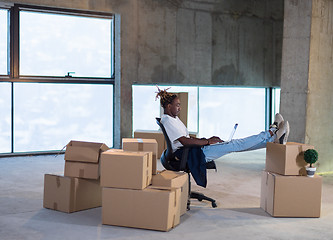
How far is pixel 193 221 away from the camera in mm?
4008

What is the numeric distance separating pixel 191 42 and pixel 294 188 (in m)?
5.43

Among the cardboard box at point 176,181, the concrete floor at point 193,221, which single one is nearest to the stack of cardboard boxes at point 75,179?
the concrete floor at point 193,221

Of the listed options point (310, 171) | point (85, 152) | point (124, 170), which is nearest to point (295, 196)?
point (310, 171)

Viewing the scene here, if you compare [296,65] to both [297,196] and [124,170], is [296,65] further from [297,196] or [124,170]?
[124,170]

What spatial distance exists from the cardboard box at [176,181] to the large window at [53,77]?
4288 mm

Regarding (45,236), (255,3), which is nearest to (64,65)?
(255,3)

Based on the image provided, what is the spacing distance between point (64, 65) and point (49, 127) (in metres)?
1.10

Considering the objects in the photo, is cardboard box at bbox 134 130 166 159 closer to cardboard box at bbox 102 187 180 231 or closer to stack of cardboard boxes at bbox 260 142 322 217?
stack of cardboard boxes at bbox 260 142 322 217

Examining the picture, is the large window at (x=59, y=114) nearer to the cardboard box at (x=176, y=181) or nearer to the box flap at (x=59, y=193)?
the box flap at (x=59, y=193)

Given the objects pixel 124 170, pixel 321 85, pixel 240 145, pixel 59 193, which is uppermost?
pixel 321 85

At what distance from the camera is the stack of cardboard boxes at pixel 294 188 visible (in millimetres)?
4148

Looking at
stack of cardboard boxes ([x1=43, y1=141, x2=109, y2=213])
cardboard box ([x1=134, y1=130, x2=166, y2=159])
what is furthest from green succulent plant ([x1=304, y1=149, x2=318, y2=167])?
cardboard box ([x1=134, y1=130, x2=166, y2=159])

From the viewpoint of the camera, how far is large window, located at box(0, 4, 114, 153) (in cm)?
762

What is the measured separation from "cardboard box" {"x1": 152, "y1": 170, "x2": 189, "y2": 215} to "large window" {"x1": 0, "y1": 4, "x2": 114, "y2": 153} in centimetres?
429
